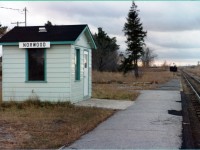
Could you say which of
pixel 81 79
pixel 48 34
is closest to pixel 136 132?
pixel 48 34

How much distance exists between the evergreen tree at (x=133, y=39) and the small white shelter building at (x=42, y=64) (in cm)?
4008

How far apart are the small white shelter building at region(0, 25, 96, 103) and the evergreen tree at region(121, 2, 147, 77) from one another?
132 feet

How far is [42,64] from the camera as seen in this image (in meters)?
17.2

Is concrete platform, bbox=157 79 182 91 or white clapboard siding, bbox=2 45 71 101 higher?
white clapboard siding, bbox=2 45 71 101

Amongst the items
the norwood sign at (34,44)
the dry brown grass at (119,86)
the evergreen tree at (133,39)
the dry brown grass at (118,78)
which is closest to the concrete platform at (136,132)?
the norwood sign at (34,44)

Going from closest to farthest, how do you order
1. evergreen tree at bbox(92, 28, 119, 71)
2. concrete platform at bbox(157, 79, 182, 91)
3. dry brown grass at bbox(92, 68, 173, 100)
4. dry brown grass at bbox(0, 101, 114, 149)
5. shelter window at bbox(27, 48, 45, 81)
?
dry brown grass at bbox(0, 101, 114, 149)
shelter window at bbox(27, 48, 45, 81)
dry brown grass at bbox(92, 68, 173, 100)
concrete platform at bbox(157, 79, 182, 91)
evergreen tree at bbox(92, 28, 119, 71)

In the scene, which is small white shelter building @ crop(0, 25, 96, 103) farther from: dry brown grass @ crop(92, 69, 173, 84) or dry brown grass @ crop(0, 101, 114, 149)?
dry brown grass @ crop(92, 69, 173, 84)

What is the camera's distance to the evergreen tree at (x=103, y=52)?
7231 centimetres

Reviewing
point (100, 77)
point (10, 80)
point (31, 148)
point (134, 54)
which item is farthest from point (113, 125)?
point (134, 54)

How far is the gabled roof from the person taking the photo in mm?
16922

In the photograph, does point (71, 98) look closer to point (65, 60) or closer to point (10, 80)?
point (65, 60)

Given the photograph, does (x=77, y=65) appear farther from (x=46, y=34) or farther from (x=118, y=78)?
(x=118, y=78)

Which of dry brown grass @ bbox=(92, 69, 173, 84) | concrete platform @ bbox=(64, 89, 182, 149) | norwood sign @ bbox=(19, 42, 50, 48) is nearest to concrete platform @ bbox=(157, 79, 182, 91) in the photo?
dry brown grass @ bbox=(92, 69, 173, 84)

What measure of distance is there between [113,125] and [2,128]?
9.97 ft
